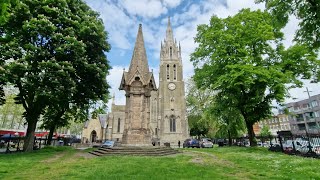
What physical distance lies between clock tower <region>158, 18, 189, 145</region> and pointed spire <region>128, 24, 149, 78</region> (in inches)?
1234

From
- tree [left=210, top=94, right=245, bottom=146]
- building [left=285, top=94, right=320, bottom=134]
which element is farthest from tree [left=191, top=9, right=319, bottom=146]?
building [left=285, top=94, right=320, bottom=134]

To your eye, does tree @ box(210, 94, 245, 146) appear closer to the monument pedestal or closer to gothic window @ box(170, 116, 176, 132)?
the monument pedestal

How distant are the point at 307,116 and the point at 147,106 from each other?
198 feet

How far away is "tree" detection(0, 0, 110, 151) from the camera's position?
1631 centimetres

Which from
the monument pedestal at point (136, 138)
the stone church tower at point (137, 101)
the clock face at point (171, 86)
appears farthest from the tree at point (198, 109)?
the monument pedestal at point (136, 138)

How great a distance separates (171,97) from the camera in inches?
2103

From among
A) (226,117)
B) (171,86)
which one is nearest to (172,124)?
(171,86)

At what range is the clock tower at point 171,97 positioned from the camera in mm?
49375

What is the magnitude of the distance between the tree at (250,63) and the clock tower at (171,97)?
1032 inches

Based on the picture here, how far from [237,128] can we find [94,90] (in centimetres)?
2246

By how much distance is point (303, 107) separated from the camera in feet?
208

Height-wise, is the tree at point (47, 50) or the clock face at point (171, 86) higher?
the clock face at point (171, 86)

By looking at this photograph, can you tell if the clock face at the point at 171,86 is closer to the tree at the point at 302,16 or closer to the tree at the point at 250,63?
the tree at the point at 250,63

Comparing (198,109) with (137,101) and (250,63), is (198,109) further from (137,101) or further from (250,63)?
(137,101)
